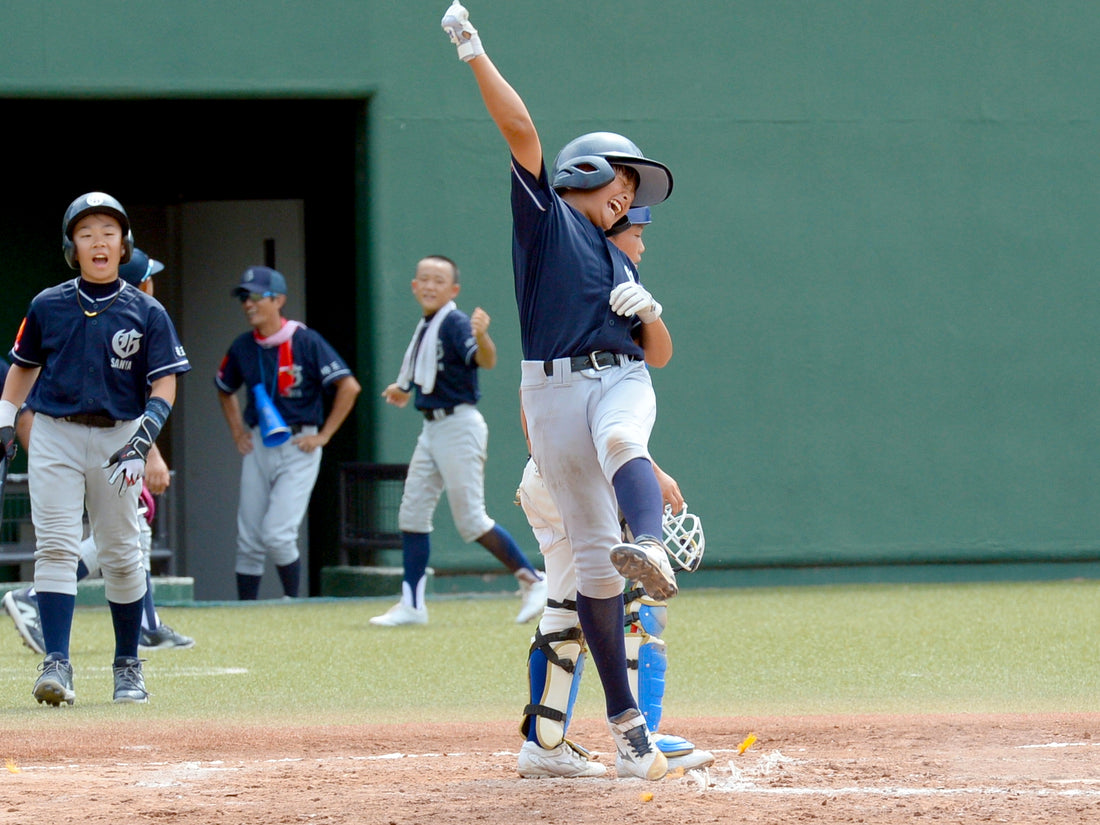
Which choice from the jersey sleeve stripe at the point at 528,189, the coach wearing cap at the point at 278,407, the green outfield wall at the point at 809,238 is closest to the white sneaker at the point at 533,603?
the green outfield wall at the point at 809,238

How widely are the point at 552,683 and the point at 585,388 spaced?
893 mm

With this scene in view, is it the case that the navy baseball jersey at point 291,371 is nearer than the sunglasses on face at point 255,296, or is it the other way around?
the sunglasses on face at point 255,296

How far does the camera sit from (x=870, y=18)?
13.2m

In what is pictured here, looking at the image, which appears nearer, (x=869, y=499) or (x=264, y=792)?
(x=264, y=792)

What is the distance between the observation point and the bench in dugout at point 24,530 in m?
11.6

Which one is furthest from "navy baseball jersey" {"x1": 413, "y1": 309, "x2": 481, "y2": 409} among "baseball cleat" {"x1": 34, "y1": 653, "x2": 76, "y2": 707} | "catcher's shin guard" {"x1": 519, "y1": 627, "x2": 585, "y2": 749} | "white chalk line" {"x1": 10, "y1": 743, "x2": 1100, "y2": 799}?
"catcher's shin guard" {"x1": 519, "y1": 627, "x2": 585, "y2": 749}

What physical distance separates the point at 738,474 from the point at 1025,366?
2.53m

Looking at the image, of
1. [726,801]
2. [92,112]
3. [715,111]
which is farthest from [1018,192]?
[726,801]

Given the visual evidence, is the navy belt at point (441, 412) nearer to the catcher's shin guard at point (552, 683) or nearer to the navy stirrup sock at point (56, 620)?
the navy stirrup sock at point (56, 620)

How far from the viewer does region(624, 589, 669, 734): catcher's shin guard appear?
507 centimetres

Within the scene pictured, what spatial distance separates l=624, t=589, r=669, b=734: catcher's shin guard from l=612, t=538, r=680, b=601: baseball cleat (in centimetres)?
74

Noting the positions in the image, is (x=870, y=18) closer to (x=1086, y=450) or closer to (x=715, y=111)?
(x=715, y=111)

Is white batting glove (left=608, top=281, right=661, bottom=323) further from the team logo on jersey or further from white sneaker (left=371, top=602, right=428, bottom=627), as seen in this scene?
white sneaker (left=371, top=602, right=428, bottom=627)

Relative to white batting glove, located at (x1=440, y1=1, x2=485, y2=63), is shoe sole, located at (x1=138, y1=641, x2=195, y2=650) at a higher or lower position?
lower
